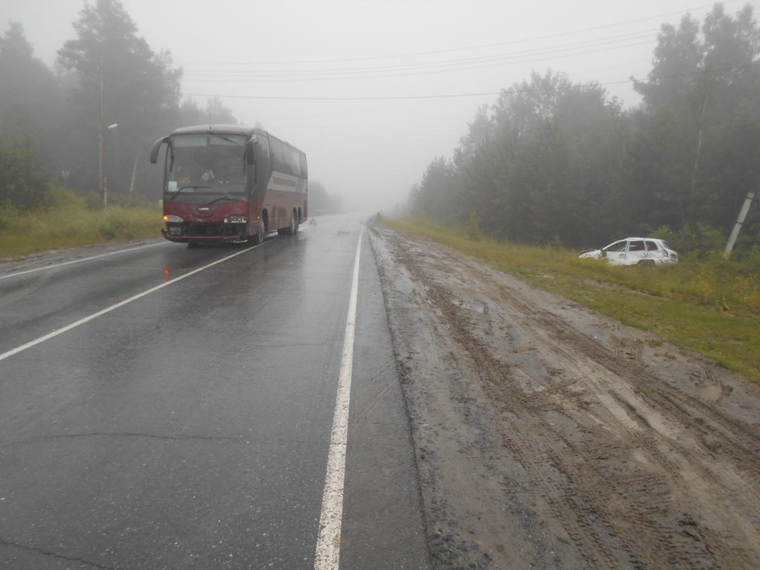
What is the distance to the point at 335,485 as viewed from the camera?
2.82 metres

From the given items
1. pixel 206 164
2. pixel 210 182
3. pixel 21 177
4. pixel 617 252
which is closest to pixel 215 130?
pixel 206 164

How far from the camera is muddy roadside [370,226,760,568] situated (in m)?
2.42

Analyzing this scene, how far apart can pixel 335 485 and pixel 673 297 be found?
10.5 metres

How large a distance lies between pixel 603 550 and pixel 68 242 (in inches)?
747

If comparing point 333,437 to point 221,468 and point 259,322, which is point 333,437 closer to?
point 221,468

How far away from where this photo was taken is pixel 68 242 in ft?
54.1

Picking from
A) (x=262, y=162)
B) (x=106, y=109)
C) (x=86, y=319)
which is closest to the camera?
(x=86, y=319)

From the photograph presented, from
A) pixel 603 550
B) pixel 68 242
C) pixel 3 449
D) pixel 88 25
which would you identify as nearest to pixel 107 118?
pixel 88 25

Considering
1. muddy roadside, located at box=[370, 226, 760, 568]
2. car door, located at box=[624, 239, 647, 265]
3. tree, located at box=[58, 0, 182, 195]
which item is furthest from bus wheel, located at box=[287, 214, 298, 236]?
tree, located at box=[58, 0, 182, 195]

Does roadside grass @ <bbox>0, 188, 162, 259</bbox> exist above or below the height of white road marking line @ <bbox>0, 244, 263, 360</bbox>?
above

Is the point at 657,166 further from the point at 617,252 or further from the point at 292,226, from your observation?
the point at 292,226

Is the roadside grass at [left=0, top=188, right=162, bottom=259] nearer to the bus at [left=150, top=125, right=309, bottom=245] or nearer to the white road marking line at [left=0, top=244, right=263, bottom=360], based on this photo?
the bus at [left=150, top=125, right=309, bottom=245]

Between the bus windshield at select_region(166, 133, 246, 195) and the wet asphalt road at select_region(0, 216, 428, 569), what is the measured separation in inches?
318

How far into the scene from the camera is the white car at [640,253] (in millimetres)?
17031
